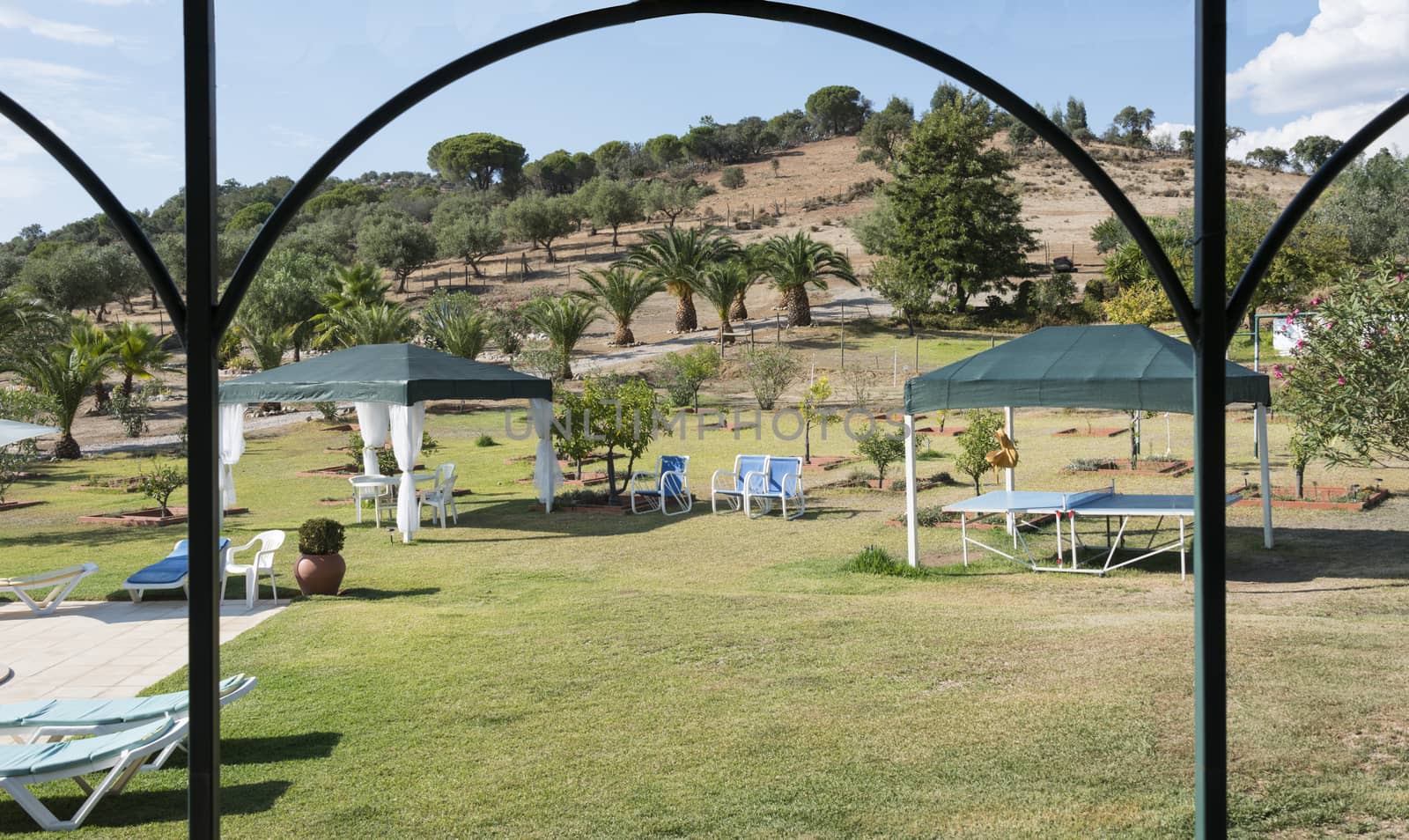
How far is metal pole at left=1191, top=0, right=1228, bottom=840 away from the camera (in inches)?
88.4

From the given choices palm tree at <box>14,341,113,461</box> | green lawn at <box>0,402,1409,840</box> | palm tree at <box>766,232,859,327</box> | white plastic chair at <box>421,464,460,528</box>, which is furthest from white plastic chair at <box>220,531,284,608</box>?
palm tree at <box>766,232,859,327</box>

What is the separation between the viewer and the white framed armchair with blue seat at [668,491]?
1534cm

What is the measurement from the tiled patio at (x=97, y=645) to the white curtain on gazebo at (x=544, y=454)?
228 inches

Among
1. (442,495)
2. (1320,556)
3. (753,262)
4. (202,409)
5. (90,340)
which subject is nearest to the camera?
(202,409)

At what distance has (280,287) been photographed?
41.0m

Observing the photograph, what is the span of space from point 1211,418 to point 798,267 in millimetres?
38395

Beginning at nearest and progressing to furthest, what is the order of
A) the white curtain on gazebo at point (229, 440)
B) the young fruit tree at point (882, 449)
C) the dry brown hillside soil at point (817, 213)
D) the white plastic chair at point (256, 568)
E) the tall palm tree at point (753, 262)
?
the white plastic chair at point (256, 568) < the white curtain on gazebo at point (229, 440) < the young fruit tree at point (882, 449) < the tall palm tree at point (753, 262) < the dry brown hillside soil at point (817, 213)

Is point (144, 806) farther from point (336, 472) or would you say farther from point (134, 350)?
point (134, 350)

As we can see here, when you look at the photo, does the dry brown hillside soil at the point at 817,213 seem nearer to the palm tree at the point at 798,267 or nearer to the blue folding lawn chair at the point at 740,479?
the palm tree at the point at 798,267

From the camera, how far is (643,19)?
7.73 ft

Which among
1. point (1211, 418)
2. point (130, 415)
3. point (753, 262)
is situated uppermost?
point (753, 262)

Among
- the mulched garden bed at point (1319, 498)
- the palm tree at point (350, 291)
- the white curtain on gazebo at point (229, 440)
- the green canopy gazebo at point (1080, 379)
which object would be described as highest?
the palm tree at point (350, 291)

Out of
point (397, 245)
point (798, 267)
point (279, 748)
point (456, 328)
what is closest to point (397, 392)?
point (279, 748)

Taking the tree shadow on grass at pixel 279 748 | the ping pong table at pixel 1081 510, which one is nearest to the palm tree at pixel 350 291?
the ping pong table at pixel 1081 510
